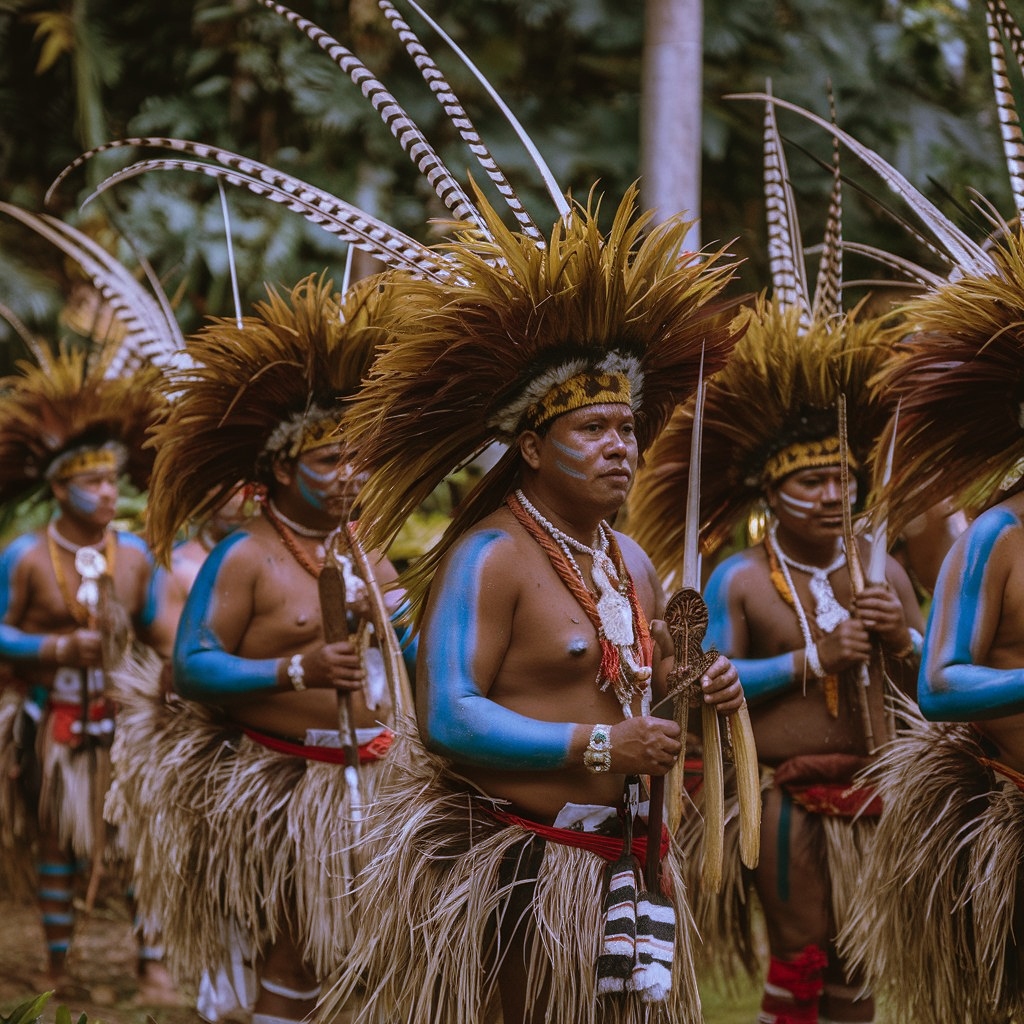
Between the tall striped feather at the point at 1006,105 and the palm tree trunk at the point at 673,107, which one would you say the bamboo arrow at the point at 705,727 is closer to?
the tall striped feather at the point at 1006,105

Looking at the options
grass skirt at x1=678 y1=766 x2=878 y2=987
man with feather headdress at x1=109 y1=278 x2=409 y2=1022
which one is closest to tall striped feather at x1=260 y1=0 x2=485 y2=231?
man with feather headdress at x1=109 y1=278 x2=409 y2=1022

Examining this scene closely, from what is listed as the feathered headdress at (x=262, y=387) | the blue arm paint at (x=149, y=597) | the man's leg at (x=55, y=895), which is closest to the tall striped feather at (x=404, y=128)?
the feathered headdress at (x=262, y=387)

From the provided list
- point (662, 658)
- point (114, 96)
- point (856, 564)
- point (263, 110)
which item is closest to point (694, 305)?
point (662, 658)

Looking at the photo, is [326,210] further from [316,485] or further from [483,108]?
[483,108]

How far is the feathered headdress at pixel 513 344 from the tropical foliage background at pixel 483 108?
5.41 metres

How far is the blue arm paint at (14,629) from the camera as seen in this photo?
5832 mm

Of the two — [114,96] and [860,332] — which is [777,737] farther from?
[114,96]

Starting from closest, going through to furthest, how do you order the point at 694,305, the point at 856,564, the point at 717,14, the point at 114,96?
the point at 694,305 → the point at 856,564 → the point at 717,14 → the point at 114,96

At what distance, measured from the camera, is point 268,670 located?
4188mm

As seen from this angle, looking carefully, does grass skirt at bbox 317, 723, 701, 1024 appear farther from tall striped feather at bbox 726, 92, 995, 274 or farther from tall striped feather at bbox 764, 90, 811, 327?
tall striped feather at bbox 764, 90, 811, 327

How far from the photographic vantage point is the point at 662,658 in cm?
343

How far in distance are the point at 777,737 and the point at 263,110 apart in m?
6.18

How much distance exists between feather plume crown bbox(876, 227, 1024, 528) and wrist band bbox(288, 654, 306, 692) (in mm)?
1589

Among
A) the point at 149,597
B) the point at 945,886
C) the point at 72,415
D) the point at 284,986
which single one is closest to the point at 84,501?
the point at 72,415
